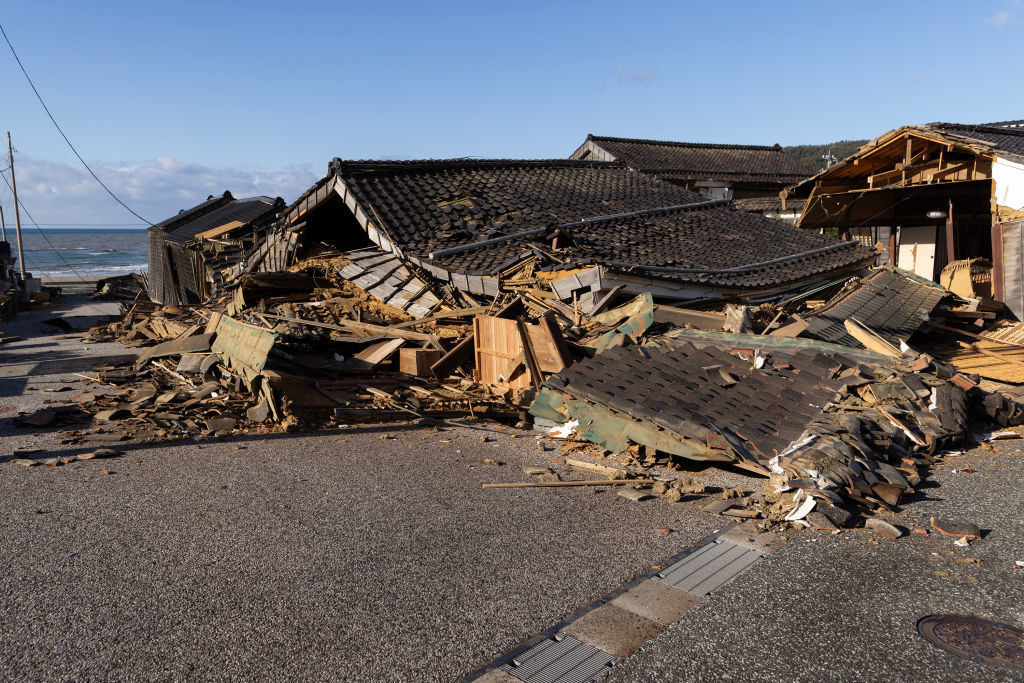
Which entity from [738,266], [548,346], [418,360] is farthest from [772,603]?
[738,266]

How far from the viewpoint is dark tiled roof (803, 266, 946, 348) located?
1132 centimetres

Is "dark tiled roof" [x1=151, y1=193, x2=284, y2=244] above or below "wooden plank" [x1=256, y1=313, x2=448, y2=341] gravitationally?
above

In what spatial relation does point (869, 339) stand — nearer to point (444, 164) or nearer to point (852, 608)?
point (852, 608)

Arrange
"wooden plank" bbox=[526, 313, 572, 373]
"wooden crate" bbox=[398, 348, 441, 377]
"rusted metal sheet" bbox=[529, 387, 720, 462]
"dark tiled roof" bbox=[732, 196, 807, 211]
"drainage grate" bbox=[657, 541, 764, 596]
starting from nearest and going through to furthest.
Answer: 1. "drainage grate" bbox=[657, 541, 764, 596]
2. "rusted metal sheet" bbox=[529, 387, 720, 462]
3. "wooden plank" bbox=[526, 313, 572, 373]
4. "wooden crate" bbox=[398, 348, 441, 377]
5. "dark tiled roof" bbox=[732, 196, 807, 211]

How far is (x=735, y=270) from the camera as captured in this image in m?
14.7

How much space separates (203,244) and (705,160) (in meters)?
25.2

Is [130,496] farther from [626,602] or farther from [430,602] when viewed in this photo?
[626,602]

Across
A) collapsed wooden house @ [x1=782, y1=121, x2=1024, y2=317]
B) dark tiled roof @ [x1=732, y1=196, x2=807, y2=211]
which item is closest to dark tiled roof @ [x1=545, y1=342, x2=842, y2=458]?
collapsed wooden house @ [x1=782, y1=121, x2=1024, y2=317]

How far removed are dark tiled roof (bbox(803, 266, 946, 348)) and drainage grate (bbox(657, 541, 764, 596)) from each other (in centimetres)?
630

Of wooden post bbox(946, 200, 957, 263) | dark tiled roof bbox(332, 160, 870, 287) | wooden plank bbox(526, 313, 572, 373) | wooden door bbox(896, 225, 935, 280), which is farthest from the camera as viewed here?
wooden door bbox(896, 225, 935, 280)

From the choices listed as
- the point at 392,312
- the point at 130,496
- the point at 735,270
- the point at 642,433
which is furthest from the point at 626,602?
the point at 735,270

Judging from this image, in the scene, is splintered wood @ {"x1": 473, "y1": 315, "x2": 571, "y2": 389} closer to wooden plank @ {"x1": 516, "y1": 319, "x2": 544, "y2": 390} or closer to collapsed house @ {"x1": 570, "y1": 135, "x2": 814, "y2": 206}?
wooden plank @ {"x1": 516, "y1": 319, "x2": 544, "y2": 390}

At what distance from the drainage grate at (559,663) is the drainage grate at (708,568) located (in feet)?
3.47

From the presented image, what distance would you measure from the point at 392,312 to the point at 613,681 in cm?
987
